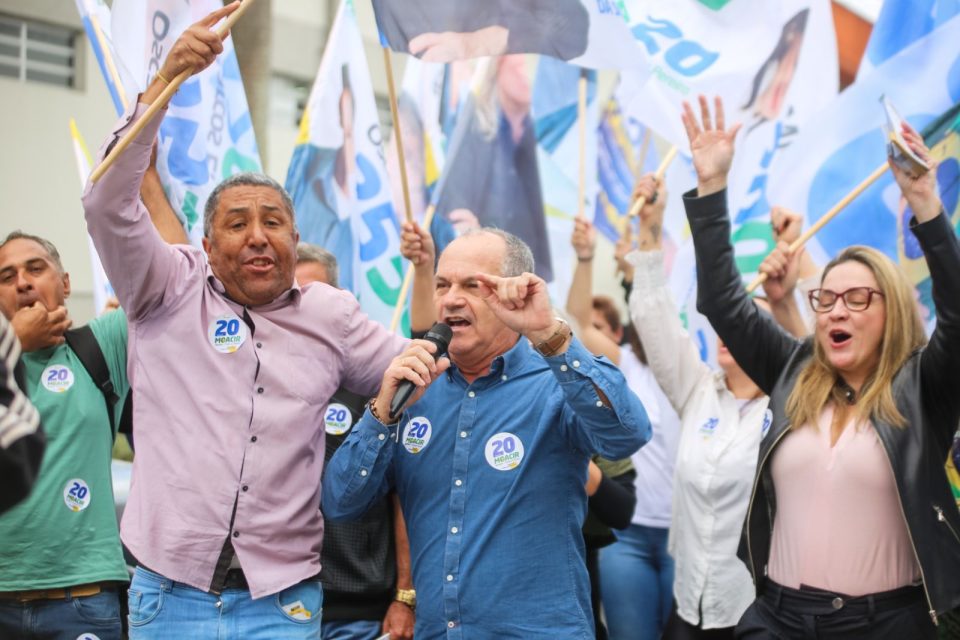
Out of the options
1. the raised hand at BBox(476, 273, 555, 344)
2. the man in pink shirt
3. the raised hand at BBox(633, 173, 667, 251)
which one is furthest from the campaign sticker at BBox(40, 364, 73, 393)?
the raised hand at BBox(633, 173, 667, 251)

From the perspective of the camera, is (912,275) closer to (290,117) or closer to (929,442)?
(929,442)

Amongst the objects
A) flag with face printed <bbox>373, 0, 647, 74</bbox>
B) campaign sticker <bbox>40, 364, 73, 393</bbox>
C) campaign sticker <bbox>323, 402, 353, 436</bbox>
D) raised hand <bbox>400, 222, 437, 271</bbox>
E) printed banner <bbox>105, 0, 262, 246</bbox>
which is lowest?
campaign sticker <bbox>323, 402, 353, 436</bbox>

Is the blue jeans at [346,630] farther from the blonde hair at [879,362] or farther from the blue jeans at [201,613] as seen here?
the blonde hair at [879,362]

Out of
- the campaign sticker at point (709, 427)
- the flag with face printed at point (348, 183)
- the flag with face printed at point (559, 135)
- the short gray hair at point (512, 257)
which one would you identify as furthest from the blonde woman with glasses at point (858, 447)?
the flag with face printed at point (559, 135)

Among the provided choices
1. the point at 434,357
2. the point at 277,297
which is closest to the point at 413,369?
the point at 434,357

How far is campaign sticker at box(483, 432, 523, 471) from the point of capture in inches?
121

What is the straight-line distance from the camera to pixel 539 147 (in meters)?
7.41

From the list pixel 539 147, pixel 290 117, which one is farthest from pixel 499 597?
pixel 290 117

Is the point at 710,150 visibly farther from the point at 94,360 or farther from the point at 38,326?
the point at 38,326

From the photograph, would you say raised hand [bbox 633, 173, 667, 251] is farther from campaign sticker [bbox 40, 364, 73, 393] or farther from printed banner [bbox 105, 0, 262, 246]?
campaign sticker [bbox 40, 364, 73, 393]

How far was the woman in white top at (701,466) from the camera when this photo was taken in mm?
4441

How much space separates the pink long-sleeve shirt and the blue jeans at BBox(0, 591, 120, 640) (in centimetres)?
84

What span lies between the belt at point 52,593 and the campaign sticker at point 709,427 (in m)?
2.45

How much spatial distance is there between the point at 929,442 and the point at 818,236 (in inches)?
87.5
